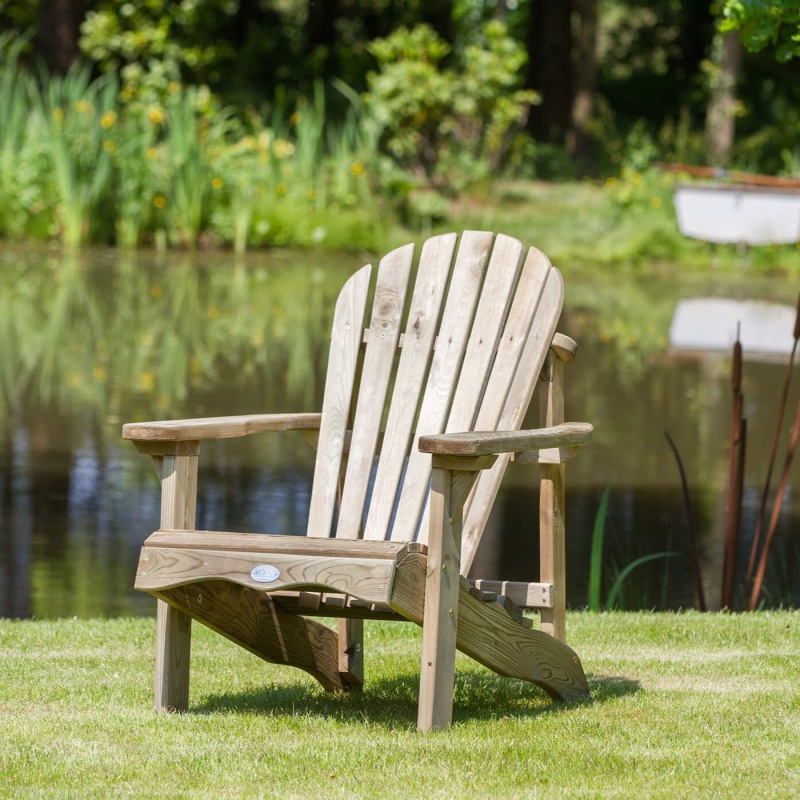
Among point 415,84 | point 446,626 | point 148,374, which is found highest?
point 415,84

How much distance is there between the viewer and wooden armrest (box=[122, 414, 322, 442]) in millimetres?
3480

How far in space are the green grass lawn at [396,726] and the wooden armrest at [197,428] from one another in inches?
24.9

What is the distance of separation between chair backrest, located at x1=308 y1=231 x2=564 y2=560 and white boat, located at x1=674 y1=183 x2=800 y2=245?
1253cm

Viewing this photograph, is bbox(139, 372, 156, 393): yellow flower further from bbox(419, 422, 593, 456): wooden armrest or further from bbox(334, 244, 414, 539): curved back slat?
bbox(419, 422, 593, 456): wooden armrest

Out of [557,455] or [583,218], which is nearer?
[557,455]

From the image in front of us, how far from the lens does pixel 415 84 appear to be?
17.3m

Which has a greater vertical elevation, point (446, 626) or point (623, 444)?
point (446, 626)

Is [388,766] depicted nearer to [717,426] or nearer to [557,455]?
[557,455]

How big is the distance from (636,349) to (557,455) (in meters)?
7.17

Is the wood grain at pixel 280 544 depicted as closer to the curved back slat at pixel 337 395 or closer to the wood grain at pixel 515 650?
the wood grain at pixel 515 650

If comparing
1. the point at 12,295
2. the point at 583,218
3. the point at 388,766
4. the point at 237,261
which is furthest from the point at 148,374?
the point at 583,218

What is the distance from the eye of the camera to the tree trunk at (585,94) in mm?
21250

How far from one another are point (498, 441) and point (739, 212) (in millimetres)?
13516

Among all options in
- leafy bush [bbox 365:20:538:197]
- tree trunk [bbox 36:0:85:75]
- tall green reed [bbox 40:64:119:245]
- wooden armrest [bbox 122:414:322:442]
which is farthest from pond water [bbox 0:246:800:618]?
tree trunk [bbox 36:0:85:75]
